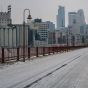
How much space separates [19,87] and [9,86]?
53 cm

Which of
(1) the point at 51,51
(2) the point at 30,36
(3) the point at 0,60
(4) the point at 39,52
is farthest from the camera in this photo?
(2) the point at 30,36

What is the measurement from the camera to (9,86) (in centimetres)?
1110

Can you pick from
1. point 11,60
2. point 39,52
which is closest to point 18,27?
point 39,52

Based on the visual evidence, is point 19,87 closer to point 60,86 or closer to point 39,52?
point 60,86

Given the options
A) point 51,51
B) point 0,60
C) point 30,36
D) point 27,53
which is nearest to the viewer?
point 0,60

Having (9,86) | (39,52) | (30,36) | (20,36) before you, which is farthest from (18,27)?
(9,86)

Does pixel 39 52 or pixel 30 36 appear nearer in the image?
pixel 39 52

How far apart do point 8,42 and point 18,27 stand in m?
11.4

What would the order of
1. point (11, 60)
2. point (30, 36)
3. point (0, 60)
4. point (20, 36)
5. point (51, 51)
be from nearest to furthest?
point (0, 60)
point (11, 60)
point (51, 51)
point (20, 36)
point (30, 36)

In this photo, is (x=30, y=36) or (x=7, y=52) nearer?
(x=7, y=52)

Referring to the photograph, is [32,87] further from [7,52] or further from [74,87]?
[7,52]

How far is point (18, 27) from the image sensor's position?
151875mm

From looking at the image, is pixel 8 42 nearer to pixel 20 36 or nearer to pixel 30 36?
pixel 20 36

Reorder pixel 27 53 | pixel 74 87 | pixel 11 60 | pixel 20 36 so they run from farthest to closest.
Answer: pixel 20 36 < pixel 27 53 < pixel 11 60 < pixel 74 87
